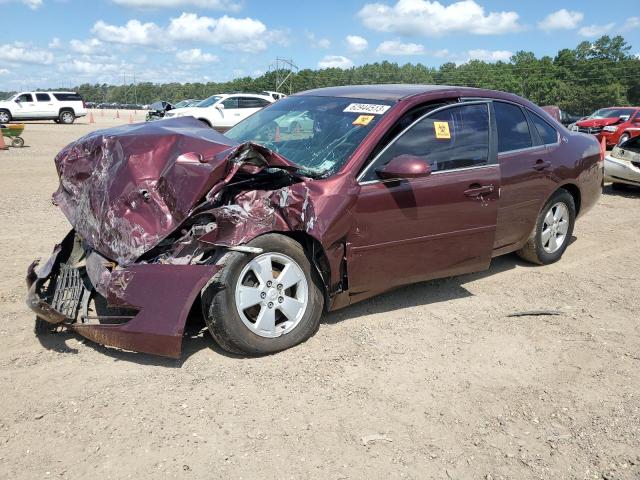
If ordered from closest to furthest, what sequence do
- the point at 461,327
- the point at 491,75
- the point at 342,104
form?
the point at 461,327, the point at 342,104, the point at 491,75

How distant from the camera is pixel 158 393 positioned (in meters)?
3.11

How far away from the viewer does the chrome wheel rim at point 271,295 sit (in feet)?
11.2

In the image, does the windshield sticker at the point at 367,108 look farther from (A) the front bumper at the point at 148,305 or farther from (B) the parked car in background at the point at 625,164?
(B) the parked car in background at the point at 625,164

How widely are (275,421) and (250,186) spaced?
1.52m

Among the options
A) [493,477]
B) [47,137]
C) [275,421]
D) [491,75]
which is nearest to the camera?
[493,477]

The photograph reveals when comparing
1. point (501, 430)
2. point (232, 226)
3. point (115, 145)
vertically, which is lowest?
point (501, 430)

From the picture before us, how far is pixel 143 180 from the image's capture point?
11.4ft

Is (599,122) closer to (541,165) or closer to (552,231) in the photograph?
(552,231)

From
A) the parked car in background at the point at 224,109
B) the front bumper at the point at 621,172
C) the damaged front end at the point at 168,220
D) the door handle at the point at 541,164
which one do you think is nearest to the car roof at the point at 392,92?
the door handle at the point at 541,164

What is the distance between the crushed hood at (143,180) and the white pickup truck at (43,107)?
29452 millimetres

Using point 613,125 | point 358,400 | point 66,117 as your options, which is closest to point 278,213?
point 358,400

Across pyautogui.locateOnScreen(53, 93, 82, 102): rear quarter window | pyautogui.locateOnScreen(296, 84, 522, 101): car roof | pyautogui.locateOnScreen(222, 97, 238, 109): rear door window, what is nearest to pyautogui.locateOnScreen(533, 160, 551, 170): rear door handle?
pyautogui.locateOnScreen(296, 84, 522, 101): car roof

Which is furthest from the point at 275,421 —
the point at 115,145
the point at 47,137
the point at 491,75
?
the point at 491,75

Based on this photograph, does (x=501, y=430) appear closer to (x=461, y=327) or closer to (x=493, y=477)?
(x=493, y=477)
